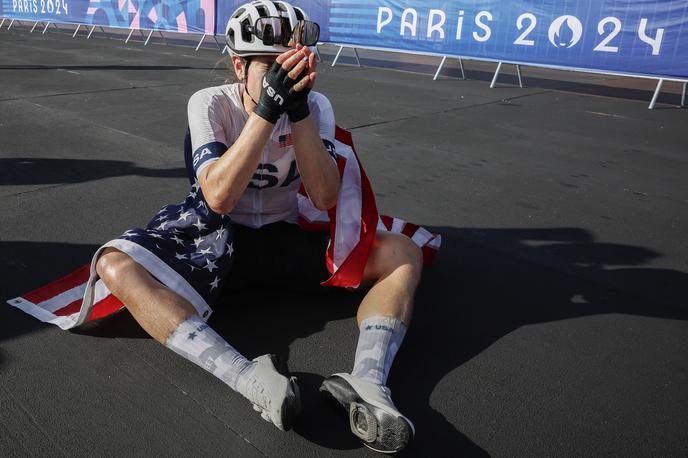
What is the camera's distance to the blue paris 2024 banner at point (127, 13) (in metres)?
15.5

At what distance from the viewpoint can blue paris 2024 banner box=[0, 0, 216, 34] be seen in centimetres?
1548

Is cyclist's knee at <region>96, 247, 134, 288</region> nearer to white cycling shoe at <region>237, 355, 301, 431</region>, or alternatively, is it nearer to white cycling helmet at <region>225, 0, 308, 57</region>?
white cycling shoe at <region>237, 355, 301, 431</region>

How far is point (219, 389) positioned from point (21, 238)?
194 cm

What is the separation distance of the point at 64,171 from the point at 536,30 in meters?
7.53

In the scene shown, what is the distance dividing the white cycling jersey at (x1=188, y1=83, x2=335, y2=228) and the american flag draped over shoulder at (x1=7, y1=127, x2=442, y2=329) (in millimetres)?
66

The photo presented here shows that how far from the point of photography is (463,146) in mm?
6238

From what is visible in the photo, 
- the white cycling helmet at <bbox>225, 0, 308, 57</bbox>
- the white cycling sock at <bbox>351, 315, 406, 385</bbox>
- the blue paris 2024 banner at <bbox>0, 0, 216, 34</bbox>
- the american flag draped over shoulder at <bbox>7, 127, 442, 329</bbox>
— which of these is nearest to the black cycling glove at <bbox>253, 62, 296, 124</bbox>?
the white cycling helmet at <bbox>225, 0, 308, 57</bbox>

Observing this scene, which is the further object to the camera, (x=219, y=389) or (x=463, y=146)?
(x=463, y=146)

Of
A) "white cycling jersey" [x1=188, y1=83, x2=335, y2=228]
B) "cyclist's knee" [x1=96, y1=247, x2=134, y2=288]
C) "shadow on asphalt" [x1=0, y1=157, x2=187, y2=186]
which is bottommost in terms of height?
"shadow on asphalt" [x1=0, y1=157, x2=187, y2=186]

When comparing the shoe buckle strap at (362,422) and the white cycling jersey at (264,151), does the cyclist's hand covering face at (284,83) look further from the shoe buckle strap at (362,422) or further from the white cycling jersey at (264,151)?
the shoe buckle strap at (362,422)

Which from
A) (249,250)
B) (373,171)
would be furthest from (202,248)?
(373,171)

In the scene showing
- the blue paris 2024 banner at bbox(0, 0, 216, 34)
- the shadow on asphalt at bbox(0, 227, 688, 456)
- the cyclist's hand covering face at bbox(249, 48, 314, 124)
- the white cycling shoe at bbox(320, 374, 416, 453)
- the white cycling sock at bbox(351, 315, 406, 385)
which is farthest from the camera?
the blue paris 2024 banner at bbox(0, 0, 216, 34)

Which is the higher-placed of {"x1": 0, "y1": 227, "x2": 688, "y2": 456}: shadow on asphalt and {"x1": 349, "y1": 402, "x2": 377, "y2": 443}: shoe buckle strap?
{"x1": 349, "y1": 402, "x2": 377, "y2": 443}: shoe buckle strap

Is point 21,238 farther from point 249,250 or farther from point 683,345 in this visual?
point 683,345
